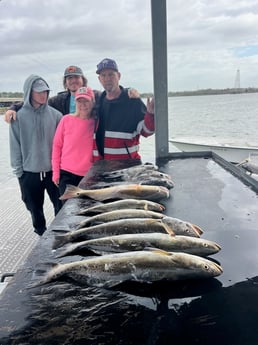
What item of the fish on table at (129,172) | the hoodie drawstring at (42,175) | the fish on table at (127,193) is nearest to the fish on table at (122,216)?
the fish on table at (127,193)

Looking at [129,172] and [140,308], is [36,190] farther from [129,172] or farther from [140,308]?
[140,308]

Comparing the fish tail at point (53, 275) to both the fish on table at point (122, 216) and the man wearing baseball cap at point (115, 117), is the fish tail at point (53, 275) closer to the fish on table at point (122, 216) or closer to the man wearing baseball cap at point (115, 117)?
the fish on table at point (122, 216)

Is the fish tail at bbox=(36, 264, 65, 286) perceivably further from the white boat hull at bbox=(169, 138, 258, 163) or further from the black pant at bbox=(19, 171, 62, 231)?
the white boat hull at bbox=(169, 138, 258, 163)

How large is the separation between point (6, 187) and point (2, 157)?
3.75m

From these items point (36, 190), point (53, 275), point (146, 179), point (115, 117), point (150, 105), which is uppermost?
point (150, 105)

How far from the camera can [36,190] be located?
4.17 m

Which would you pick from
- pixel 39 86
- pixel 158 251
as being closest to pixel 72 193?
pixel 158 251

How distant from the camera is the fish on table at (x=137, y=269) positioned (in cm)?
144

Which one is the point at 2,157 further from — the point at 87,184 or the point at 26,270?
the point at 26,270

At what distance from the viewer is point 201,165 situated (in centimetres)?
380

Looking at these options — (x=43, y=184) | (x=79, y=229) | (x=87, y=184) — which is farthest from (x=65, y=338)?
(x=43, y=184)

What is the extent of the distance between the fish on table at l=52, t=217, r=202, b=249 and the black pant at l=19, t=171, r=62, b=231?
231cm

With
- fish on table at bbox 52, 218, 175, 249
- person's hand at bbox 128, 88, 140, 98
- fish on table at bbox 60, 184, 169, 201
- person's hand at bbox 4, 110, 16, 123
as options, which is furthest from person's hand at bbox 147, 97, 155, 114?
fish on table at bbox 52, 218, 175, 249

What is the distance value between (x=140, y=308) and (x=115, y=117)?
2.72m
